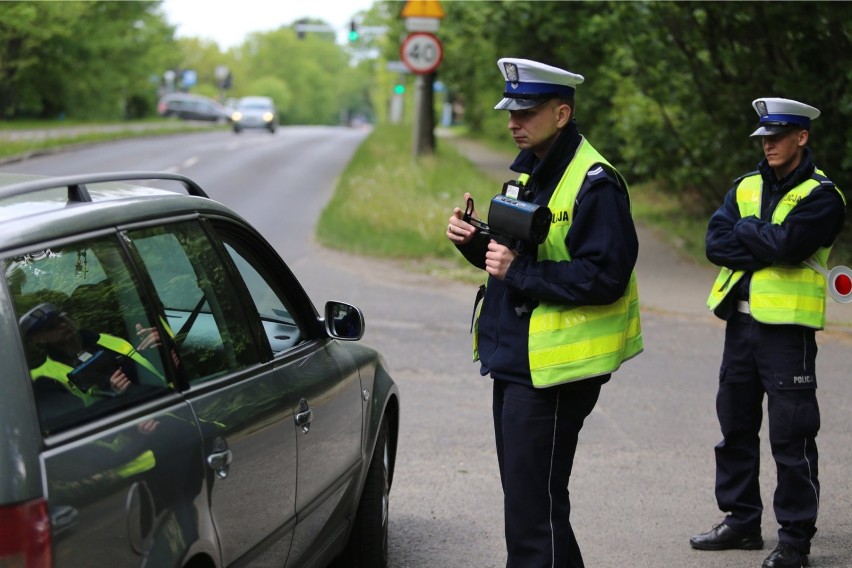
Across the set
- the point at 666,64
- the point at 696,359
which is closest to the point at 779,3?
the point at 666,64

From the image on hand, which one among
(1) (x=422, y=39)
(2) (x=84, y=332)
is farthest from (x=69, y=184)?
(1) (x=422, y=39)

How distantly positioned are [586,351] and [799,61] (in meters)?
11.9

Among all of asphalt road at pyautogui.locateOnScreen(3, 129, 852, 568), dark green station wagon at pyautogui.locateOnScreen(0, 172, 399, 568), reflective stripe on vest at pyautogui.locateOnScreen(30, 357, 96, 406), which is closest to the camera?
dark green station wagon at pyautogui.locateOnScreen(0, 172, 399, 568)

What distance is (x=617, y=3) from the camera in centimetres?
1630

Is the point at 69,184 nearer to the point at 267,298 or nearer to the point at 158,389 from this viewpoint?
the point at 158,389

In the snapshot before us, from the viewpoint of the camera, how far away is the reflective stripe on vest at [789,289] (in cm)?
514

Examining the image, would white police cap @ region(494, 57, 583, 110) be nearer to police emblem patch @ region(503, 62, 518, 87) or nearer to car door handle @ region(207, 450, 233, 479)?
police emblem patch @ region(503, 62, 518, 87)

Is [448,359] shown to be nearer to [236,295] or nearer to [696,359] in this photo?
[696,359]

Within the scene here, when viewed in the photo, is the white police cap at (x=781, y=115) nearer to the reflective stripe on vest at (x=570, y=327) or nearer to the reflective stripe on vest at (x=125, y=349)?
the reflective stripe on vest at (x=570, y=327)

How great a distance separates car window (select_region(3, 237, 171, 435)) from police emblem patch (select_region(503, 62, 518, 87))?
1406 mm

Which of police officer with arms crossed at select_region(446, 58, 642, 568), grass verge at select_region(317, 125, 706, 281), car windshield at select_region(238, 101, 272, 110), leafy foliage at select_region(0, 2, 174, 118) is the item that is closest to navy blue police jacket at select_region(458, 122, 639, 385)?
police officer with arms crossed at select_region(446, 58, 642, 568)

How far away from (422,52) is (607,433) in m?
12.5

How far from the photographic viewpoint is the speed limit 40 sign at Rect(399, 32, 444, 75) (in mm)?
19141

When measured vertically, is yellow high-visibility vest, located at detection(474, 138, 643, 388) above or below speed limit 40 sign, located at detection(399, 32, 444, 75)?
above
